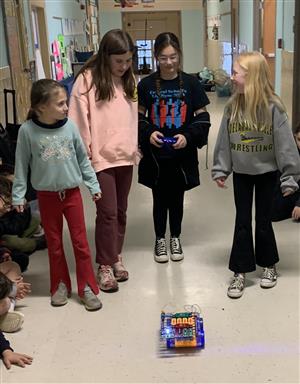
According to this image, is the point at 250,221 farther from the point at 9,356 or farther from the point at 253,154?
the point at 9,356

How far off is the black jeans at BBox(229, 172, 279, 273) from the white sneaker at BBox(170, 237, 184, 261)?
0.43 meters

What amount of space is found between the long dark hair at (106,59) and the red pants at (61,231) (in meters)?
0.51

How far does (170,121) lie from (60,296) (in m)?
1.10

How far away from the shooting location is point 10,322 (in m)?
2.23

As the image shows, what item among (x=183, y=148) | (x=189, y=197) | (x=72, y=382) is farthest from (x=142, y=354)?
(x=189, y=197)

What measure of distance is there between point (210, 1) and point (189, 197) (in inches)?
396

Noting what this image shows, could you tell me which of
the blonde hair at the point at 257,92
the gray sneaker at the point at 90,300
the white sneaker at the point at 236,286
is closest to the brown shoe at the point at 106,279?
the gray sneaker at the point at 90,300

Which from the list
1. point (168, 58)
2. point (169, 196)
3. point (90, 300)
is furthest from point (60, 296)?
point (168, 58)

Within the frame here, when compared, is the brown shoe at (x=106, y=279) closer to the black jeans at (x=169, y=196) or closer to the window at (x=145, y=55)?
the black jeans at (x=169, y=196)

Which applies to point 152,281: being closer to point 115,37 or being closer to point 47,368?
point 47,368

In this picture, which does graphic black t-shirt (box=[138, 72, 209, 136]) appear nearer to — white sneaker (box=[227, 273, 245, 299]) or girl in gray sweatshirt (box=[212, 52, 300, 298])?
girl in gray sweatshirt (box=[212, 52, 300, 298])

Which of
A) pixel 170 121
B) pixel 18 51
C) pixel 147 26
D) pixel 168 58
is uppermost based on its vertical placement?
pixel 147 26

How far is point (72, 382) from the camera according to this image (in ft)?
6.18

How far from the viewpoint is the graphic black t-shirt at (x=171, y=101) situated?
262cm
